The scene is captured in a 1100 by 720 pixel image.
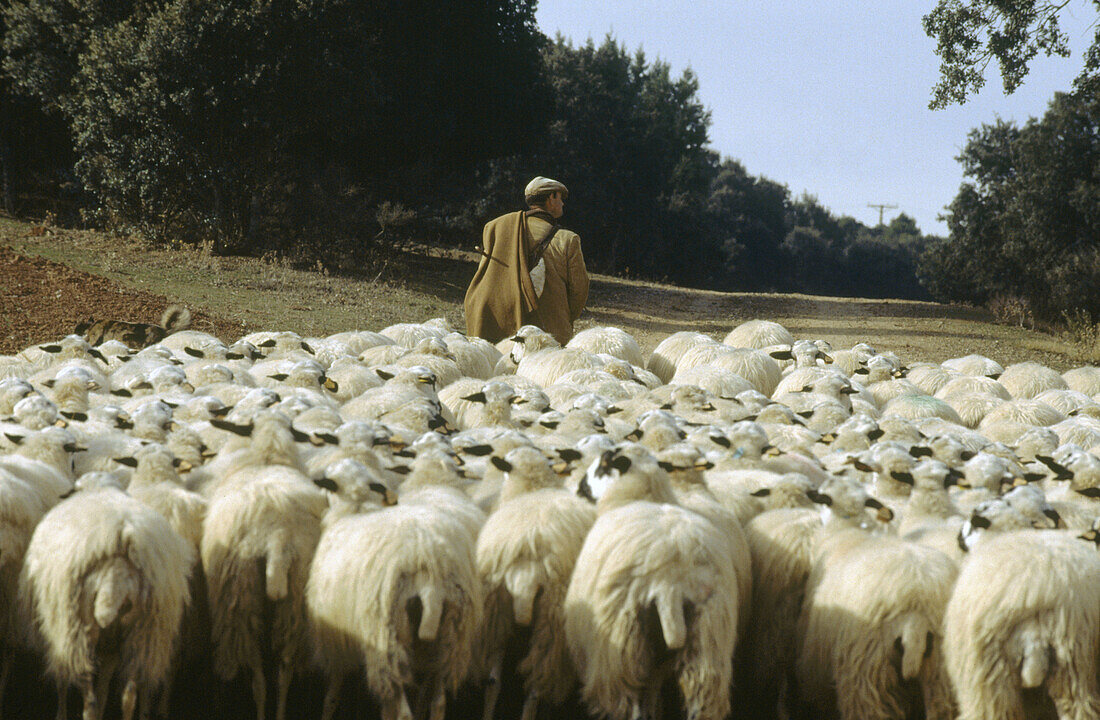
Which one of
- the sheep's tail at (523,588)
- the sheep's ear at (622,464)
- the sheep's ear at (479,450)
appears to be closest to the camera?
the sheep's tail at (523,588)

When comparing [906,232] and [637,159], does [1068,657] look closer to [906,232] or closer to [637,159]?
[637,159]

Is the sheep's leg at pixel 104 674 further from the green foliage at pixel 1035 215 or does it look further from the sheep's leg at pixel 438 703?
the green foliage at pixel 1035 215

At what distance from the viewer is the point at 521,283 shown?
35.1 feet

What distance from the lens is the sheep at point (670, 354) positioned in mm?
9984

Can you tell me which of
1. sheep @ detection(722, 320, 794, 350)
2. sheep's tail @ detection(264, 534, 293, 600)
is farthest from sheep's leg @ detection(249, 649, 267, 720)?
sheep @ detection(722, 320, 794, 350)

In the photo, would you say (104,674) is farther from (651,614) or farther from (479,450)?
(651,614)

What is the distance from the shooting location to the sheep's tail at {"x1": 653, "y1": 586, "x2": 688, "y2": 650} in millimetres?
3850

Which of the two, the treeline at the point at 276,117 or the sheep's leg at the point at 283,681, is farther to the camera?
the treeline at the point at 276,117

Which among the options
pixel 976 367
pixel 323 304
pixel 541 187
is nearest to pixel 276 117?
pixel 323 304

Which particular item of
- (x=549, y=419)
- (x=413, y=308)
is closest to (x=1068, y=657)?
(x=549, y=419)

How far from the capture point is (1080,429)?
7.02m

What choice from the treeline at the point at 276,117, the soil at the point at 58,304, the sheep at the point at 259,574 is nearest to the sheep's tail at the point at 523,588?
the sheep at the point at 259,574

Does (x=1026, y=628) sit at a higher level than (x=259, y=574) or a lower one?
higher

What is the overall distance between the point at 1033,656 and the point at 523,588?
6.57 feet
